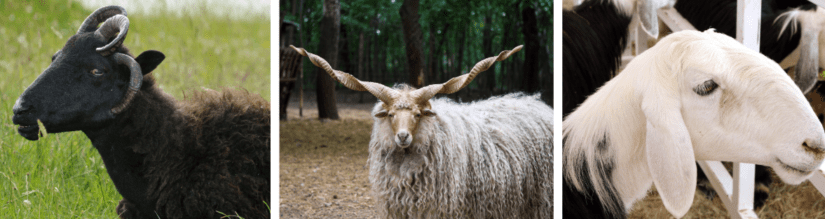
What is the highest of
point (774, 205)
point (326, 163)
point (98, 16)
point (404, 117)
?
point (98, 16)

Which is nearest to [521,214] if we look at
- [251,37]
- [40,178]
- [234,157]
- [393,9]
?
[393,9]

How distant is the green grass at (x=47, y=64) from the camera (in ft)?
7.89

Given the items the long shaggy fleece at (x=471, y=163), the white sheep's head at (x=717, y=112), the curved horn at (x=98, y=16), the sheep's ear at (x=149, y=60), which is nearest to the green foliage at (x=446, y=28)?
the long shaggy fleece at (x=471, y=163)

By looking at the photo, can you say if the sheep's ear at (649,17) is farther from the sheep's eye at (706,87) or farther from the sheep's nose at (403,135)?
the sheep's nose at (403,135)

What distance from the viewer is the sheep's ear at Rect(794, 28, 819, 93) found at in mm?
2566

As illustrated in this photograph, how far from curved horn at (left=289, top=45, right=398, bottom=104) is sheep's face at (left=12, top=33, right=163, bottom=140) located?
87 cm

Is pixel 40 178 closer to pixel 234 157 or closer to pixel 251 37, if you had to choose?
pixel 234 157

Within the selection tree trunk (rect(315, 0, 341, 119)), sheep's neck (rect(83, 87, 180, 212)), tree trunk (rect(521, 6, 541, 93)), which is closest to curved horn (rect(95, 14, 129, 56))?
sheep's neck (rect(83, 87, 180, 212))

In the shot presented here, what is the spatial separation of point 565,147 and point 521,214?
2.40ft

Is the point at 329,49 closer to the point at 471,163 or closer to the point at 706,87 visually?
the point at 471,163

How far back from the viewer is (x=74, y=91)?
219 cm

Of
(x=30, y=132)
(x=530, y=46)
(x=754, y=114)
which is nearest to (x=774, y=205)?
(x=754, y=114)

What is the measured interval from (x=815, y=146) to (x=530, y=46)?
1385 mm

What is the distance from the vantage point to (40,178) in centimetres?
246
